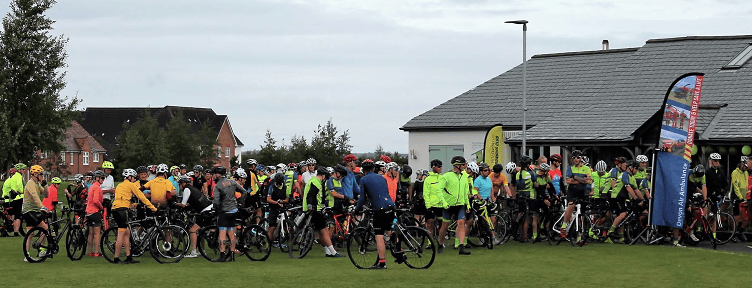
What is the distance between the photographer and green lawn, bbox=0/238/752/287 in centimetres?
1431

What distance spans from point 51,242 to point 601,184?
11.2 meters

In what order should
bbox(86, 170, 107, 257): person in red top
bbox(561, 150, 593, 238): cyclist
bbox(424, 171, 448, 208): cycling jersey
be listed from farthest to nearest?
bbox(561, 150, 593, 238): cyclist → bbox(424, 171, 448, 208): cycling jersey → bbox(86, 170, 107, 257): person in red top

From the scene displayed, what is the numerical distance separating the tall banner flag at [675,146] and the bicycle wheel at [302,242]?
24.3 ft

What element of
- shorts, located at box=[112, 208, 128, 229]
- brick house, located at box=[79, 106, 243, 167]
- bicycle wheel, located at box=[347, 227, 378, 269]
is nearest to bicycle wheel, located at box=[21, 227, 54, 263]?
shorts, located at box=[112, 208, 128, 229]

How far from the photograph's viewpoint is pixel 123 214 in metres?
17.6

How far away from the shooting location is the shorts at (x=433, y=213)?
19734mm

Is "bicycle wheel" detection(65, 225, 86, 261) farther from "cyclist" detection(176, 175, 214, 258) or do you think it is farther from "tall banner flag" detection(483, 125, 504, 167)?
"tall banner flag" detection(483, 125, 504, 167)

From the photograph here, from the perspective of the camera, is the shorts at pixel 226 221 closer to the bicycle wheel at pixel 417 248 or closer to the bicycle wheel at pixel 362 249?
the bicycle wheel at pixel 362 249

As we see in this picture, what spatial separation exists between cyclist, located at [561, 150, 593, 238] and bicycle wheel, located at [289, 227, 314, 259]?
18.4ft

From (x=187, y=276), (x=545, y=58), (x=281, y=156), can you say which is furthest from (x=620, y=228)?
(x=281, y=156)

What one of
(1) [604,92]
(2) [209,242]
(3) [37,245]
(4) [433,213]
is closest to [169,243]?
(2) [209,242]

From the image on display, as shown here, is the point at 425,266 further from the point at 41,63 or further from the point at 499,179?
the point at 41,63

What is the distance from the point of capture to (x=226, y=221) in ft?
58.1

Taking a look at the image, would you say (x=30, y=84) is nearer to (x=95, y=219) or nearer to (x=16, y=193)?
(x=16, y=193)
